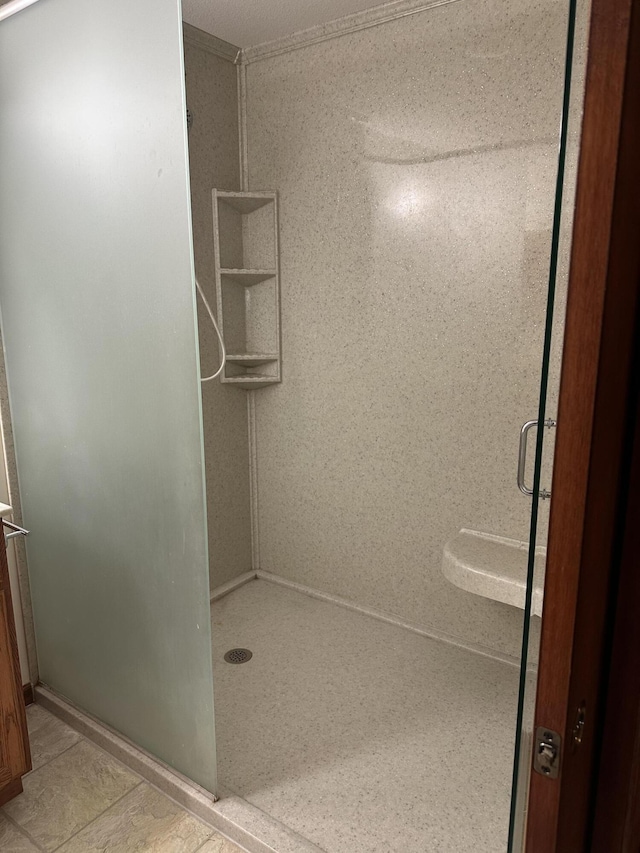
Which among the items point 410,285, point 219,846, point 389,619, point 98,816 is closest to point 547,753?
point 219,846

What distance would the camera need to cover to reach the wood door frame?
532 mm

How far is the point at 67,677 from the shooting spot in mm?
2211

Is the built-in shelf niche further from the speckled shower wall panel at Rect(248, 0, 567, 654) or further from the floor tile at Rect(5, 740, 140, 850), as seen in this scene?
the floor tile at Rect(5, 740, 140, 850)

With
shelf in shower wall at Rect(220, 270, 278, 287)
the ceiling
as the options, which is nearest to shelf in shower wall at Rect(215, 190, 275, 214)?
shelf in shower wall at Rect(220, 270, 278, 287)

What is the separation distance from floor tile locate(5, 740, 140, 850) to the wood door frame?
164cm

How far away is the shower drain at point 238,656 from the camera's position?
8.56 ft

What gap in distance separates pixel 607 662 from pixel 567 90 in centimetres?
63

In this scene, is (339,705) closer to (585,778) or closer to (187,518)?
(187,518)

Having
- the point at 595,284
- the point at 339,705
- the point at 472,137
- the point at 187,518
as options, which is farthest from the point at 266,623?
the point at 595,284

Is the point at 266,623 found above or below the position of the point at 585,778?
below

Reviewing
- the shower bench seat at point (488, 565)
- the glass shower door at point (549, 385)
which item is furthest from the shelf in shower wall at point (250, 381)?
the glass shower door at point (549, 385)

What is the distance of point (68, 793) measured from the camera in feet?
6.31

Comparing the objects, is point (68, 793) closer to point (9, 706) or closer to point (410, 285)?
point (9, 706)

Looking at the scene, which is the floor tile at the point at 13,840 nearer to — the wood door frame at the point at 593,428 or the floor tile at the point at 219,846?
the floor tile at the point at 219,846
